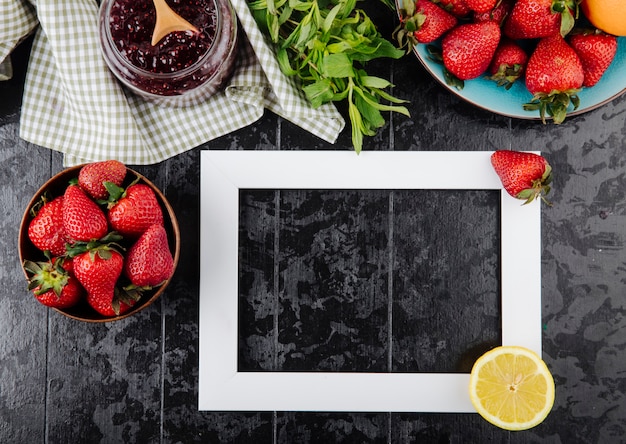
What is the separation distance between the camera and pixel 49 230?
71 centimetres

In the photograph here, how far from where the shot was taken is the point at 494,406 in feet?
2.55

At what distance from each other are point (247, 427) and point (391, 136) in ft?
1.49

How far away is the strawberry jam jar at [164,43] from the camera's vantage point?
70 cm

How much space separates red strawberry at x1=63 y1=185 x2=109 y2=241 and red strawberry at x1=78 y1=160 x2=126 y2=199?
0.02m

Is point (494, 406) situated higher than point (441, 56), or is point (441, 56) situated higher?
point (441, 56)

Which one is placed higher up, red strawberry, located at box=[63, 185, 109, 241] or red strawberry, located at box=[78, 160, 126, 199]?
red strawberry, located at box=[78, 160, 126, 199]

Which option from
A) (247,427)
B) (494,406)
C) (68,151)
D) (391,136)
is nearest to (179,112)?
(68,151)

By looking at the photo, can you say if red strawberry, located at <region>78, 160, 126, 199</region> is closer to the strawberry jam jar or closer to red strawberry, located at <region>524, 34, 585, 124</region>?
the strawberry jam jar

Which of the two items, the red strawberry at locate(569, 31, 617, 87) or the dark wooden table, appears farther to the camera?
the dark wooden table

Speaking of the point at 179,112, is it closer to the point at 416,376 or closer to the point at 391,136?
the point at 391,136

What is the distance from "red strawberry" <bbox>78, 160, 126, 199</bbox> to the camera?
712 mm

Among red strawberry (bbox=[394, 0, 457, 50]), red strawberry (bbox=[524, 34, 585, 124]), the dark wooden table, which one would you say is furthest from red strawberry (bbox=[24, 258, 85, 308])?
red strawberry (bbox=[524, 34, 585, 124])

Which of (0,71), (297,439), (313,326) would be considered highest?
(0,71)

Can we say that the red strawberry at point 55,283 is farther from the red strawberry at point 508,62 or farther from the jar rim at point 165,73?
the red strawberry at point 508,62
